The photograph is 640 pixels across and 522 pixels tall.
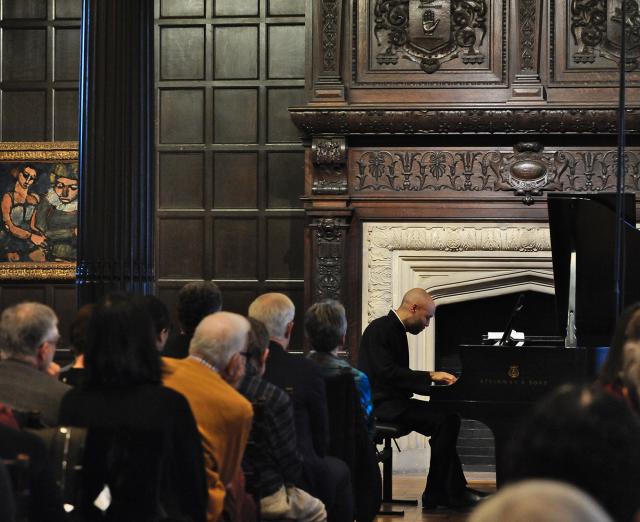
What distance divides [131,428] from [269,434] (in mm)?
1074

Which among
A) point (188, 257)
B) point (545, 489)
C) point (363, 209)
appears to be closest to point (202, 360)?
point (545, 489)

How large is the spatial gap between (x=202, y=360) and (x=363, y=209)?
5.08 metres

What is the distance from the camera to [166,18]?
973 centimetres

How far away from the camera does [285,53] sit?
9.67 m

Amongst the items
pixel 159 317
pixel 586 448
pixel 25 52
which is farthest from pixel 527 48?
pixel 586 448

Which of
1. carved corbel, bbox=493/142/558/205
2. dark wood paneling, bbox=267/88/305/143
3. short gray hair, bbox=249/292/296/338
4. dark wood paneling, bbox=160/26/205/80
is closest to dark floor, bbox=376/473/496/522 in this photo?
carved corbel, bbox=493/142/558/205

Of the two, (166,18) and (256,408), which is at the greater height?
(166,18)

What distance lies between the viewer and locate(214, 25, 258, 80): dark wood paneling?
970 centimetres

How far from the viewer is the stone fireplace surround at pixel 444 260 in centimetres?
895

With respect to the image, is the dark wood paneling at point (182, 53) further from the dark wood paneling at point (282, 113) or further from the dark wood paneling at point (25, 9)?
the dark wood paneling at point (25, 9)

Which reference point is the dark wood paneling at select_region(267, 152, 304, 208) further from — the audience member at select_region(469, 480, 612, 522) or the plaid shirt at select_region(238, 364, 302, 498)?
the audience member at select_region(469, 480, 612, 522)

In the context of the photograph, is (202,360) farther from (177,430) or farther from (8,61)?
(8,61)

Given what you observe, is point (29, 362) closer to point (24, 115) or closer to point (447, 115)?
point (447, 115)

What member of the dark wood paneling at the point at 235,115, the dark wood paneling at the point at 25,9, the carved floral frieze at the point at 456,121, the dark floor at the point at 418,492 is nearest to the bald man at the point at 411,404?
the dark floor at the point at 418,492
